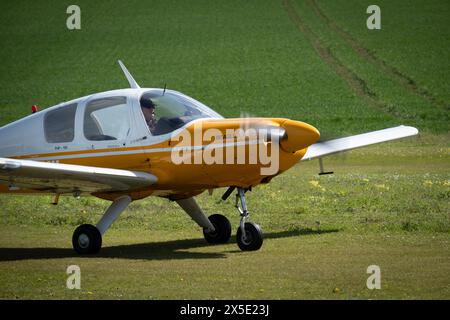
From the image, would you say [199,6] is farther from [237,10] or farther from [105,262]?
[105,262]

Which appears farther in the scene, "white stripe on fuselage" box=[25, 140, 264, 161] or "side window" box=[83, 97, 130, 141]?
"side window" box=[83, 97, 130, 141]

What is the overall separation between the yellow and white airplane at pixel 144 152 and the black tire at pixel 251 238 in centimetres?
2

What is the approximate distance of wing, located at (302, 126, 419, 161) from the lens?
15.4 m

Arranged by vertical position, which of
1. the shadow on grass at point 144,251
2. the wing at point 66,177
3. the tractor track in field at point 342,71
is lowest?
the shadow on grass at point 144,251

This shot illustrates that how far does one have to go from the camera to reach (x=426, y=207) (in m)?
17.4

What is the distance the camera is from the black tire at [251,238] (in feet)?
44.2

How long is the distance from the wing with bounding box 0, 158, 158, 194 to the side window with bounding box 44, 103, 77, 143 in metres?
0.88

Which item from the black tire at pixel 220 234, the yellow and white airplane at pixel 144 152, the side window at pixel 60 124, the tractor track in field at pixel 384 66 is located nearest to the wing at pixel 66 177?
the yellow and white airplane at pixel 144 152

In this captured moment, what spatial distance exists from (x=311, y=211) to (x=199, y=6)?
176ft

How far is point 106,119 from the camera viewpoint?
1412 centimetres

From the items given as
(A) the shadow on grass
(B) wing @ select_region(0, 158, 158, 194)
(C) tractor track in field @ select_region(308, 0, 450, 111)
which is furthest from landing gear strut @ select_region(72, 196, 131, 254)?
→ (C) tractor track in field @ select_region(308, 0, 450, 111)

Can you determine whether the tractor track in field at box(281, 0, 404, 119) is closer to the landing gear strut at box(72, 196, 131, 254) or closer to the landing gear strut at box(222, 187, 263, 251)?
the landing gear strut at box(222, 187, 263, 251)

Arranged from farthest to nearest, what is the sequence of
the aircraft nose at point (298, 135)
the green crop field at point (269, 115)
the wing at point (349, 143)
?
the wing at point (349, 143) → the aircraft nose at point (298, 135) → the green crop field at point (269, 115)

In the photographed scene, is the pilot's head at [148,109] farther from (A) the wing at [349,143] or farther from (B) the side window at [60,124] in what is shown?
(A) the wing at [349,143]
